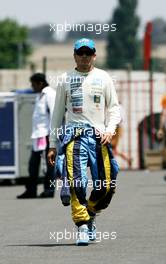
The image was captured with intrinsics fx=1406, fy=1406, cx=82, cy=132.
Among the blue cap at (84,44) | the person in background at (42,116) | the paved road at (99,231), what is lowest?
the paved road at (99,231)

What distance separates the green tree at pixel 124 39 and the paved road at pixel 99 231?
94.6m

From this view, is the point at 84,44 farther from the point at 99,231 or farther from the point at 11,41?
the point at 11,41

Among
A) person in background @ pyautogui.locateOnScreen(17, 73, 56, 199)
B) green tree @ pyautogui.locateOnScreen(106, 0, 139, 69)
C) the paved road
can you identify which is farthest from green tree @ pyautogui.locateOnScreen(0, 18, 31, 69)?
the paved road

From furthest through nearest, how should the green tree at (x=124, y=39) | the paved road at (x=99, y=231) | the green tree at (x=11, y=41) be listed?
1. the green tree at (x=124, y=39)
2. the green tree at (x=11, y=41)
3. the paved road at (x=99, y=231)

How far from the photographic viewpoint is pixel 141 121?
118 ft

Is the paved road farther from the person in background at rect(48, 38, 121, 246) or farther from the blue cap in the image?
the blue cap

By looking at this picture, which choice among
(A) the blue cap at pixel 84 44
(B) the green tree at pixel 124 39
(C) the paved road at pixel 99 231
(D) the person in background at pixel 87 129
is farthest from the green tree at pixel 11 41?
(A) the blue cap at pixel 84 44

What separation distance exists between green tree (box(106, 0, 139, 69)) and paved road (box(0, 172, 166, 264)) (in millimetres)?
94634

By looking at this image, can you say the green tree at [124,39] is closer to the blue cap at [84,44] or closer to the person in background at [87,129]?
the person in background at [87,129]

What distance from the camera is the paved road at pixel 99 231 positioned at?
1066cm

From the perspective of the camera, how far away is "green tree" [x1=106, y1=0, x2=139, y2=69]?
115m

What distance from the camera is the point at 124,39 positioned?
403 ft

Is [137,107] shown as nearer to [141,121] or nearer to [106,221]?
[141,121]

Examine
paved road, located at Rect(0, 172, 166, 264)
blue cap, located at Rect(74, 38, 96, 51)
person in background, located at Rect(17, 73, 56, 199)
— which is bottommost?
paved road, located at Rect(0, 172, 166, 264)
